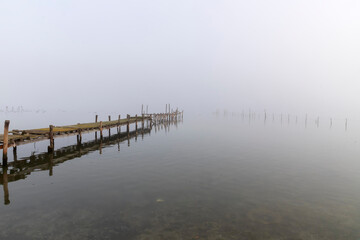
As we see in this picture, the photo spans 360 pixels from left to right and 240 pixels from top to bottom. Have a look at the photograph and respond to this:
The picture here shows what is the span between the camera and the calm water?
24.3 ft

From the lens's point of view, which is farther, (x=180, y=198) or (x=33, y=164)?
(x=33, y=164)

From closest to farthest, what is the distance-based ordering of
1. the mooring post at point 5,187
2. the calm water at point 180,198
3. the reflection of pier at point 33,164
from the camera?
the calm water at point 180,198
the mooring post at point 5,187
the reflection of pier at point 33,164

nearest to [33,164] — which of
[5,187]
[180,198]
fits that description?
[5,187]

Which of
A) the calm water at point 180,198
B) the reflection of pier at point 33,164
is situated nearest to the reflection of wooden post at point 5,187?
the reflection of pier at point 33,164

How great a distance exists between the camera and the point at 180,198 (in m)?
10.1

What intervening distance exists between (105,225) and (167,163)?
946 cm

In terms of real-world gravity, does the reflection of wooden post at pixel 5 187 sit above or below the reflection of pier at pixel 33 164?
above

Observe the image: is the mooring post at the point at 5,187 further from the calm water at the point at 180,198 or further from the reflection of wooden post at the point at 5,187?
the calm water at the point at 180,198

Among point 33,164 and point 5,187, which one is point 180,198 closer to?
point 5,187

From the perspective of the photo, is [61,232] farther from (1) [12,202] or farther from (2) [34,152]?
(2) [34,152]

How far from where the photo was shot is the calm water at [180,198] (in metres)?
7.41

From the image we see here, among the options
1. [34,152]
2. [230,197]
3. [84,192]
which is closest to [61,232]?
[84,192]

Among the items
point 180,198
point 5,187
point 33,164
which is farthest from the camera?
point 33,164

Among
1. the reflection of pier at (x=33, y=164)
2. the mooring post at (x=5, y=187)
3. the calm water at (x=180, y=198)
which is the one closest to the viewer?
the calm water at (x=180, y=198)
